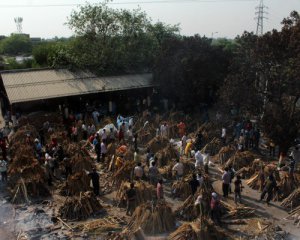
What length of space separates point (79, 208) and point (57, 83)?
15596 millimetres

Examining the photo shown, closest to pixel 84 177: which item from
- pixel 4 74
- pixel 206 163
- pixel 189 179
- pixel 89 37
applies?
pixel 189 179

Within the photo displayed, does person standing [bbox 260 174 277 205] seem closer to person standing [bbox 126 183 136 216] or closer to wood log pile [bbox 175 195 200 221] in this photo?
wood log pile [bbox 175 195 200 221]

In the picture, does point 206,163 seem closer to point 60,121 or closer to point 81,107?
point 60,121

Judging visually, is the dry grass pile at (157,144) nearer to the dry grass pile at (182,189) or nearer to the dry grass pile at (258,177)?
the dry grass pile at (182,189)

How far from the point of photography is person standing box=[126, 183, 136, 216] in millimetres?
14916

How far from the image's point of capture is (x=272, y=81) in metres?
23.1

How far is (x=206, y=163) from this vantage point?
18891mm

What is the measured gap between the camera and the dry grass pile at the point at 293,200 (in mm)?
15547

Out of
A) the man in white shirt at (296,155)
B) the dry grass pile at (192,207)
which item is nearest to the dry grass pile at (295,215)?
the dry grass pile at (192,207)

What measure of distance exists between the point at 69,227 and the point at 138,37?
75.3ft

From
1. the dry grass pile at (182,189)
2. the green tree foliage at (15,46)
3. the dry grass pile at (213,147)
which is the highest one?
the green tree foliage at (15,46)

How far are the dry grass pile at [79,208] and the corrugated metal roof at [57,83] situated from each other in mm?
12543

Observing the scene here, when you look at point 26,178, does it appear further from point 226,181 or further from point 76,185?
point 226,181

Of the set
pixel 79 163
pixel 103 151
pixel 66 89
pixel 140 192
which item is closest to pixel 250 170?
pixel 140 192
